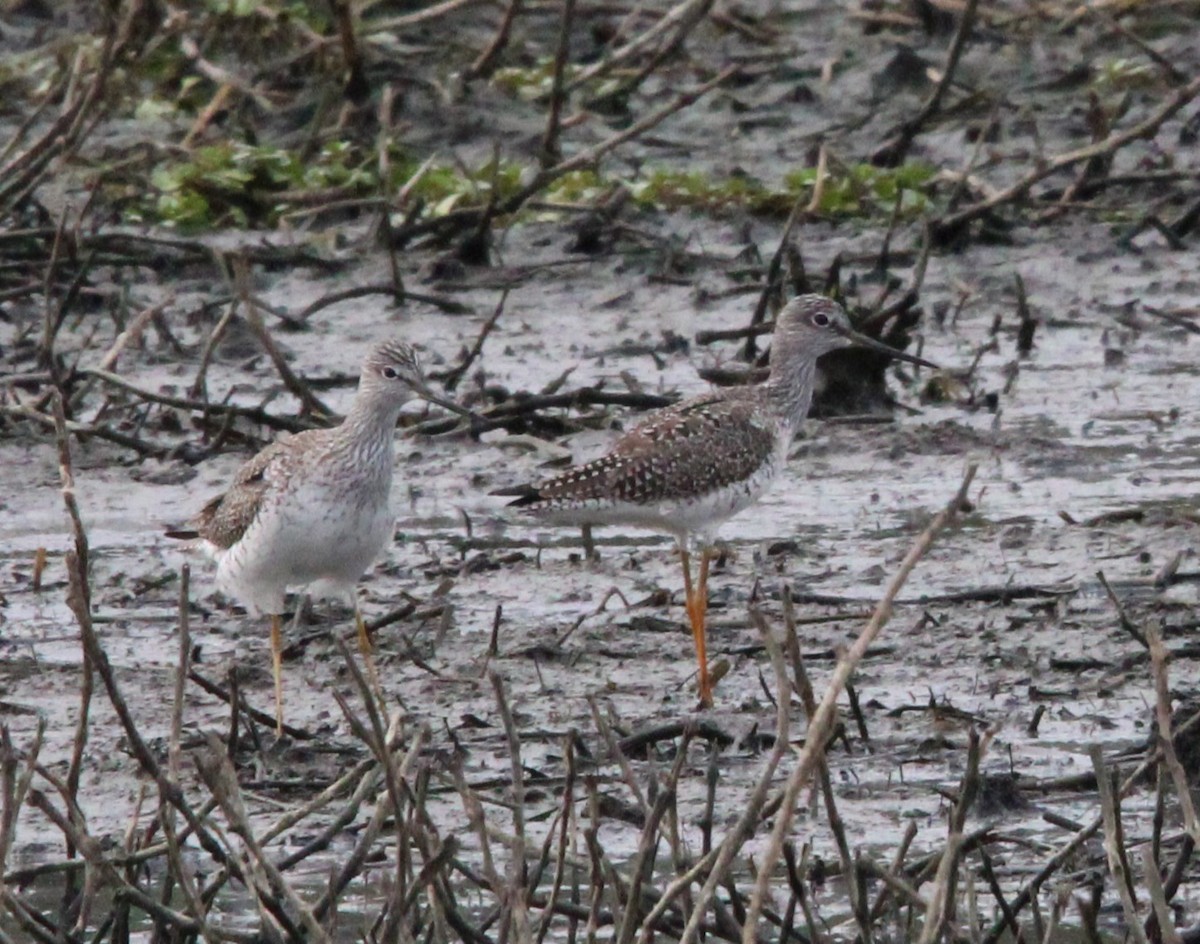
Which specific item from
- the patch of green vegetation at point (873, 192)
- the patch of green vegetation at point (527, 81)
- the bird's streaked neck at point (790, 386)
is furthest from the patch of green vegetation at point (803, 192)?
the bird's streaked neck at point (790, 386)

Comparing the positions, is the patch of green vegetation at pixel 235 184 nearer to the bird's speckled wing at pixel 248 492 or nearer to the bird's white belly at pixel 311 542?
the bird's speckled wing at pixel 248 492

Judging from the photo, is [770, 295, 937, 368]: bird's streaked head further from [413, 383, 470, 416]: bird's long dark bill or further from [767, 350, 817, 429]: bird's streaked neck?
[413, 383, 470, 416]: bird's long dark bill

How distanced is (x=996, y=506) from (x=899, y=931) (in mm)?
4784

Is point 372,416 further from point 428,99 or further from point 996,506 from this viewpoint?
point 428,99


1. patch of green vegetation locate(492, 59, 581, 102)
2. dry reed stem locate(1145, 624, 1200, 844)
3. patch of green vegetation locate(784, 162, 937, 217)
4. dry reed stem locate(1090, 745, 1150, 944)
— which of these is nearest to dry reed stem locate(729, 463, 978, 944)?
dry reed stem locate(1145, 624, 1200, 844)

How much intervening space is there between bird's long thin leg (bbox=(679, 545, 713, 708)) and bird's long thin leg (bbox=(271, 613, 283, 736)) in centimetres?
121

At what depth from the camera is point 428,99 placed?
1437cm

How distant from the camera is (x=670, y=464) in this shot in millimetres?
7840

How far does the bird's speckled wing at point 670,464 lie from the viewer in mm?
7836

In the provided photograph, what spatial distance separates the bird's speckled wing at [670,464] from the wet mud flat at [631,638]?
0.40 m

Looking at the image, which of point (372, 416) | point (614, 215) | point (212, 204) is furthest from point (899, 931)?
point (212, 204)

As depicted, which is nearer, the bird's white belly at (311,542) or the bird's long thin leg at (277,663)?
the bird's long thin leg at (277,663)

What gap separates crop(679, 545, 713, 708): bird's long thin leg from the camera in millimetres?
7047

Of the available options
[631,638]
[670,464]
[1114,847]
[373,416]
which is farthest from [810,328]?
[1114,847]
